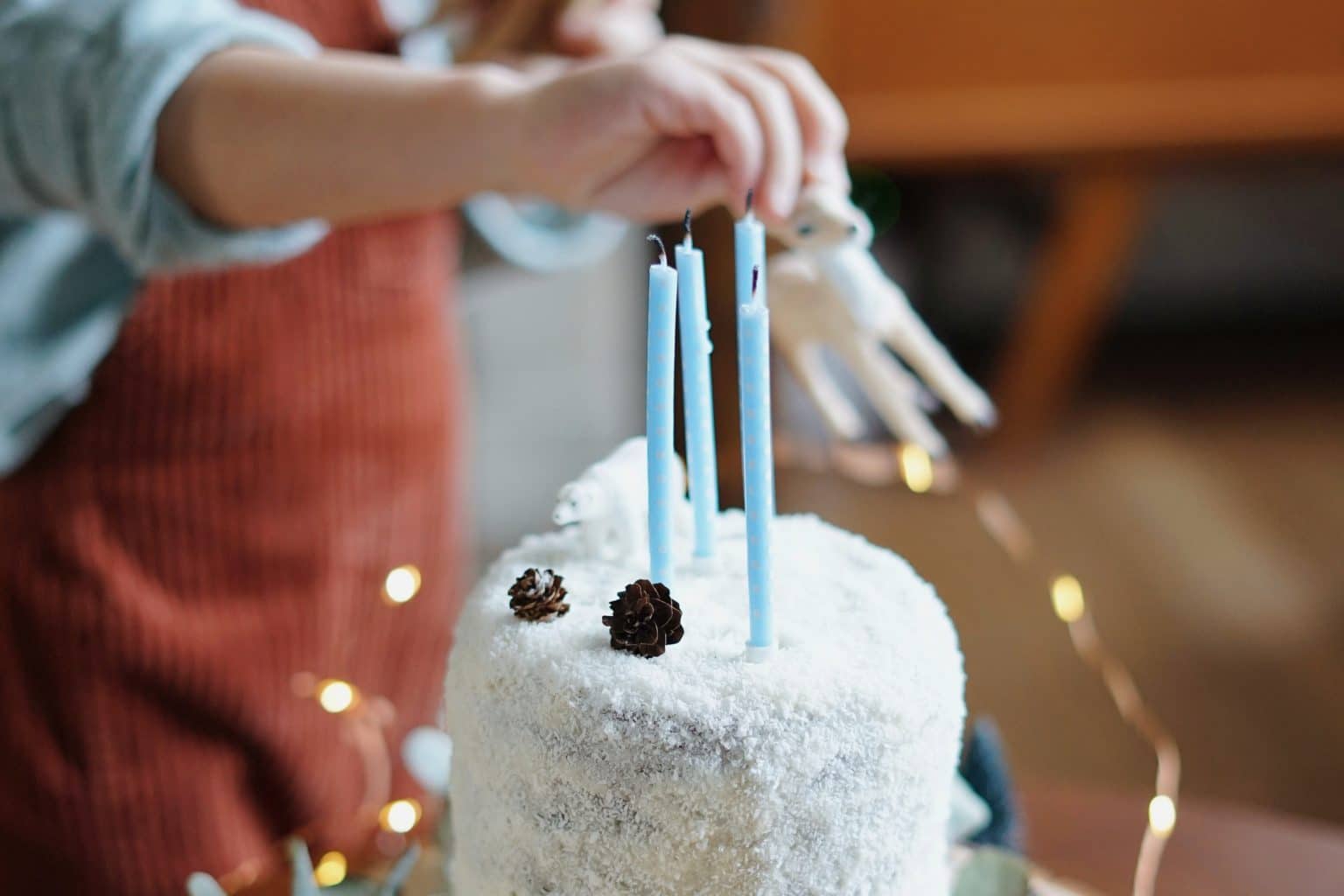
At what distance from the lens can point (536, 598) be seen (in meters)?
0.46

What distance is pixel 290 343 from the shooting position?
78 centimetres

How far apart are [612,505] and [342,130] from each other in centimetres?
18

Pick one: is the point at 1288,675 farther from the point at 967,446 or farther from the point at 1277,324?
the point at 1277,324

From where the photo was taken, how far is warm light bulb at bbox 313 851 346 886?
24.1 inches

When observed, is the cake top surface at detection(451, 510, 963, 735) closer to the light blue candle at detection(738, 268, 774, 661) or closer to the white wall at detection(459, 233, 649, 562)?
the light blue candle at detection(738, 268, 774, 661)

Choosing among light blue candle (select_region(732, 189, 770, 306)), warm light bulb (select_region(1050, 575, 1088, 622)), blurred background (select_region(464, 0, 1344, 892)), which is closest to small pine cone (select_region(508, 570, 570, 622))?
light blue candle (select_region(732, 189, 770, 306))

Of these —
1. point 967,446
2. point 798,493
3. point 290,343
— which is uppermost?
point 290,343

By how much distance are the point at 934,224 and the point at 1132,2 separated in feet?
2.57

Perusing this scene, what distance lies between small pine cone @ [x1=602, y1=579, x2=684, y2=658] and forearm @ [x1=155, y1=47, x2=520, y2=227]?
17 cm

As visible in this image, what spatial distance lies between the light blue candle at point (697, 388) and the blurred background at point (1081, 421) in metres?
0.86

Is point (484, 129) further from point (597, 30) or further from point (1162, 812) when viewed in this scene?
point (1162, 812)

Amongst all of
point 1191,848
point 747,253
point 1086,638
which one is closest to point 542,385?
point 1086,638

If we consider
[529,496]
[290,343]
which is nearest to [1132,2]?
[529,496]

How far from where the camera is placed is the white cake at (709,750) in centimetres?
41
